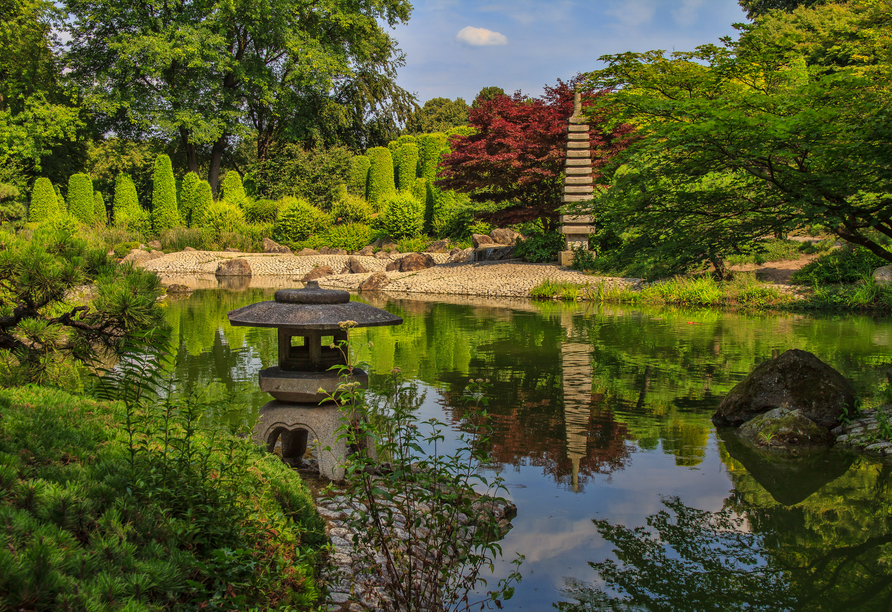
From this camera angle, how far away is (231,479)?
265 cm

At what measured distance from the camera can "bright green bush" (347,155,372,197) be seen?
3234 centimetres

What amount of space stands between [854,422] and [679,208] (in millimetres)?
2341

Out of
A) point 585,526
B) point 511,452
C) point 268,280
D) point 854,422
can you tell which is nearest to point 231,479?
point 585,526

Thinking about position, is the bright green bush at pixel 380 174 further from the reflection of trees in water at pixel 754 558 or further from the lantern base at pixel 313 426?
the reflection of trees in water at pixel 754 558

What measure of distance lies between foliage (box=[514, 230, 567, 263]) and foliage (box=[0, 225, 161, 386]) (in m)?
16.3

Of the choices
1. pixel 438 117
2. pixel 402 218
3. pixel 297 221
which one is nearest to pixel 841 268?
pixel 402 218

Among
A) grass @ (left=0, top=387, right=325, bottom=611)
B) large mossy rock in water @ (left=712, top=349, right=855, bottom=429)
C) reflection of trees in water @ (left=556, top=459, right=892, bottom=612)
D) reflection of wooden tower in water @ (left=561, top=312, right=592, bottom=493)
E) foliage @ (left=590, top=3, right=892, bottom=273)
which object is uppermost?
foliage @ (left=590, top=3, right=892, bottom=273)

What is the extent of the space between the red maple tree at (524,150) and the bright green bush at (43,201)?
2003 cm

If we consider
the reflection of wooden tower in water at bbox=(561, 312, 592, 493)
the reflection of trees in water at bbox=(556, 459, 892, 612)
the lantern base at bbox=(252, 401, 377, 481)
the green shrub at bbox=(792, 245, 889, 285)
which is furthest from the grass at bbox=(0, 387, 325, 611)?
the green shrub at bbox=(792, 245, 889, 285)

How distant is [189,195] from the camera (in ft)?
99.1

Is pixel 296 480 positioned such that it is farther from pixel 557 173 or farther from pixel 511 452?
pixel 557 173

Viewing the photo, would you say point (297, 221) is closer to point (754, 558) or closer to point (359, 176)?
point (359, 176)

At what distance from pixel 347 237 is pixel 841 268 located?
18295 mm

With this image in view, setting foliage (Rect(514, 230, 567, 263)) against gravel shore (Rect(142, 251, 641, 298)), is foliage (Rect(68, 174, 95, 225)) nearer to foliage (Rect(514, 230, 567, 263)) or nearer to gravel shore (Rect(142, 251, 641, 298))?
gravel shore (Rect(142, 251, 641, 298))
